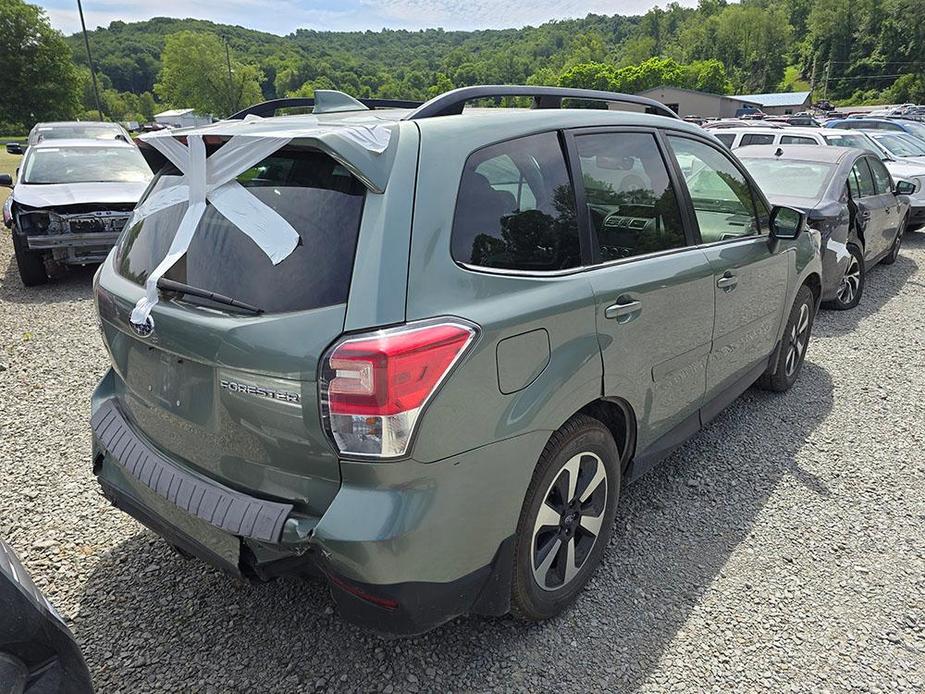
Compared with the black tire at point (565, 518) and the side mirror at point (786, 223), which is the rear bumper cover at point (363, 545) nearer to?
the black tire at point (565, 518)

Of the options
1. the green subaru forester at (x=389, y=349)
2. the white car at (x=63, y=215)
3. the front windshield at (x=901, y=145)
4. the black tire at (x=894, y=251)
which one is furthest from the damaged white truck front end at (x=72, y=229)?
the front windshield at (x=901, y=145)

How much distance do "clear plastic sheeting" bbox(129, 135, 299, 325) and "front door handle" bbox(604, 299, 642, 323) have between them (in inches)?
45.2

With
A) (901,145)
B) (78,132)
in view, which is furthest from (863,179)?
(78,132)

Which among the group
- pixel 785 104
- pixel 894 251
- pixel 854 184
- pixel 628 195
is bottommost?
pixel 894 251

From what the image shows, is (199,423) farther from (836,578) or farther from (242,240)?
(836,578)

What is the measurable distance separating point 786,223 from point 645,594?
7.87 feet

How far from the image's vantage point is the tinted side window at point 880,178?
7537mm

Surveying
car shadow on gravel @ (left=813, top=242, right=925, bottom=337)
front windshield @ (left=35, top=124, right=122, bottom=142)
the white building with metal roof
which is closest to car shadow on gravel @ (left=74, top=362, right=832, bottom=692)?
car shadow on gravel @ (left=813, top=242, right=925, bottom=337)

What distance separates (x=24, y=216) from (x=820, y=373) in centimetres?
803

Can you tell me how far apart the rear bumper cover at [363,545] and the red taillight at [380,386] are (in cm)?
8

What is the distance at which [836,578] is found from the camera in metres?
2.78

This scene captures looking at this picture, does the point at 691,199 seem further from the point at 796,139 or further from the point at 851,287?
the point at 796,139

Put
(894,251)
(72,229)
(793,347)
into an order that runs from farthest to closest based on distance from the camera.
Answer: (894,251), (72,229), (793,347)

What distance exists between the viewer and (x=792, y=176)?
6.68 meters
